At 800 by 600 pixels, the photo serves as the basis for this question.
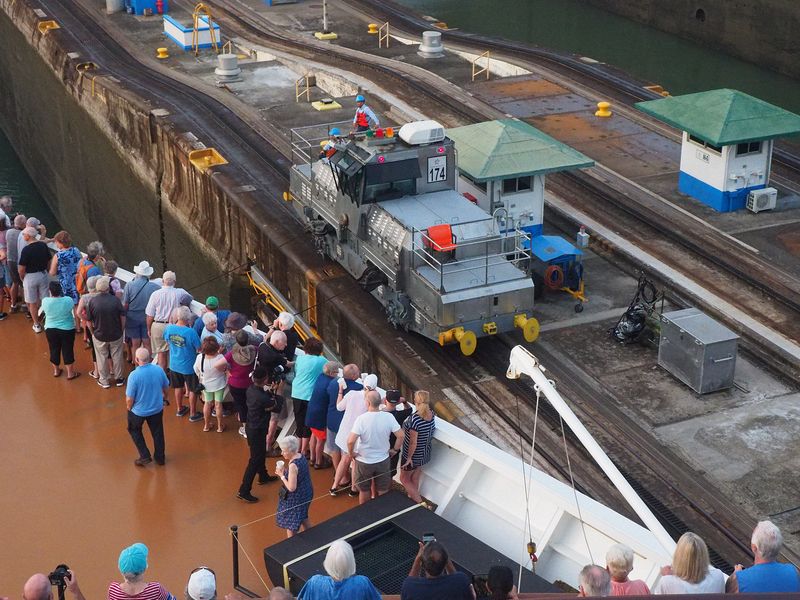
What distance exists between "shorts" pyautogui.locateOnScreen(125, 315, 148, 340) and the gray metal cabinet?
7269 mm

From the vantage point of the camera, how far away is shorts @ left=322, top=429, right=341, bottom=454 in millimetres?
12164

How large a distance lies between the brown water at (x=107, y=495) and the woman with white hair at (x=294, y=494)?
43cm

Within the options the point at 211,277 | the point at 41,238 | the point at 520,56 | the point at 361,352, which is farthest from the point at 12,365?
the point at 520,56

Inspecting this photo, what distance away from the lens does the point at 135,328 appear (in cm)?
1447

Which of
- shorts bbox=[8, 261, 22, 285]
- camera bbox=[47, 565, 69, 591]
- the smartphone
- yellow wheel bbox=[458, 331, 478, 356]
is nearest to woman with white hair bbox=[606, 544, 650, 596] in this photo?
the smartphone

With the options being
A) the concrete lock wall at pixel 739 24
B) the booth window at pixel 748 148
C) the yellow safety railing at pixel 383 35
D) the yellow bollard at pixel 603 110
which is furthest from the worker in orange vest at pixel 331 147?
the concrete lock wall at pixel 739 24

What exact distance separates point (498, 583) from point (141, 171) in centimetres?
2273

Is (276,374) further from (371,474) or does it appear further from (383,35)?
(383,35)

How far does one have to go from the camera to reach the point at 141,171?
28922 mm

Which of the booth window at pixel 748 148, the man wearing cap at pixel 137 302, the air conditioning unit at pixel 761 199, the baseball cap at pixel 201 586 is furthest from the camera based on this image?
the air conditioning unit at pixel 761 199

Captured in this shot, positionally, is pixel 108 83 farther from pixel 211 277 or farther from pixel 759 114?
pixel 759 114

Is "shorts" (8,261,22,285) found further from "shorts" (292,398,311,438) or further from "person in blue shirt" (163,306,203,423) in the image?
"shorts" (292,398,311,438)

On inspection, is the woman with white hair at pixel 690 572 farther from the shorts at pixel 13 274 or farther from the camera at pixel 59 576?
the shorts at pixel 13 274

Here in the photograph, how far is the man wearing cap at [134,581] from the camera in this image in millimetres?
8695
